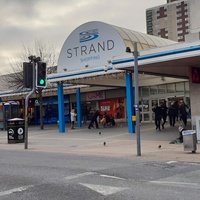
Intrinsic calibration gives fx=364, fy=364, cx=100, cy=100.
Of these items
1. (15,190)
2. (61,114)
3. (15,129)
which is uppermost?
(61,114)

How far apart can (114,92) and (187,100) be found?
7519 millimetres

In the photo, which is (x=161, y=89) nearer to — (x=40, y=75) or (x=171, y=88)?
(x=171, y=88)

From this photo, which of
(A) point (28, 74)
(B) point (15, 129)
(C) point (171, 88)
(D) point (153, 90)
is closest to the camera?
(A) point (28, 74)

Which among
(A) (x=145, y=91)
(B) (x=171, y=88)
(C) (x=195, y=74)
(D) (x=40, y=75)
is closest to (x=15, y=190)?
(D) (x=40, y=75)

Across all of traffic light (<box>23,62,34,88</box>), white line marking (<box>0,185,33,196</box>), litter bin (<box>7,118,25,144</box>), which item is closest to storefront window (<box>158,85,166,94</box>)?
litter bin (<box>7,118,25,144</box>)

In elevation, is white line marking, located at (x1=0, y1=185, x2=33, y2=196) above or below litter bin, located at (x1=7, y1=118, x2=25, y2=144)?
below

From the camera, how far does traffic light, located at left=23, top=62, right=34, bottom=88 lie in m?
16.4

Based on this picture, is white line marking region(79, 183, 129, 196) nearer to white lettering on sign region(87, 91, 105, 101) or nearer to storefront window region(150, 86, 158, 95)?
storefront window region(150, 86, 158, 95)

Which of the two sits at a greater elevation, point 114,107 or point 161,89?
point 161,89

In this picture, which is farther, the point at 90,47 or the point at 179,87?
the point at 179,87

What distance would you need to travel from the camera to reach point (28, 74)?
16.5 m

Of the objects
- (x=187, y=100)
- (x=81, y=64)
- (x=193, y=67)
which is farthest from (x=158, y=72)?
(x=187, y=100)

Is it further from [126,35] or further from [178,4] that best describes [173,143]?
[178,4]

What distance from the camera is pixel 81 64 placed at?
80.6 ft
